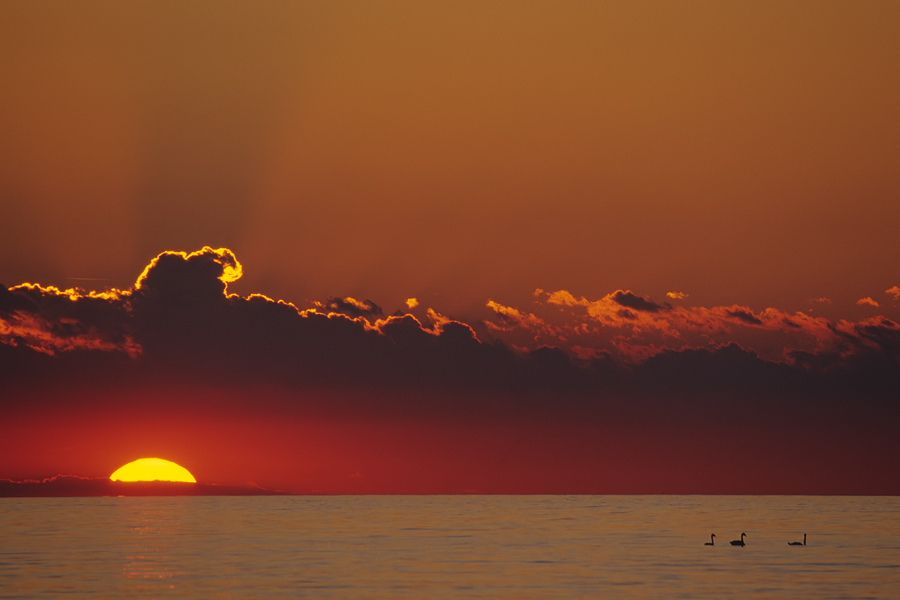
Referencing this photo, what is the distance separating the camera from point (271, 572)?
7762cm

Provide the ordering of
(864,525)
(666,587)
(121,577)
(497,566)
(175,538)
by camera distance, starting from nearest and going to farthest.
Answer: (666,587), (121,577), (497,566), (175,538), (864,525)

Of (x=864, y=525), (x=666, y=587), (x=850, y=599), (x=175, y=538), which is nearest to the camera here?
(x=850, y=599)

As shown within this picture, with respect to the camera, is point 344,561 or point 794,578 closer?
point 794,578

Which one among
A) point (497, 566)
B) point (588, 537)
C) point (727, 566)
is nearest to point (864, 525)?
point (588, 537)

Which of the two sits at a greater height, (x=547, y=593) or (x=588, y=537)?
(x=588, y=537)

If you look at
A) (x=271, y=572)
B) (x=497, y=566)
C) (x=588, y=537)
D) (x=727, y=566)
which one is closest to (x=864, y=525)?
(x=588, y=537)

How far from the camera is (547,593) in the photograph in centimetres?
6550

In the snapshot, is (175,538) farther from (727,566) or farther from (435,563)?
(727,566)

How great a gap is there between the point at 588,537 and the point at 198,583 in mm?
63215

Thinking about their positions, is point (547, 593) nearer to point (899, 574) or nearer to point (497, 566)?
point (497, 566)

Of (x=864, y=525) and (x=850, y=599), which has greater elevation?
(x=864, y=525)

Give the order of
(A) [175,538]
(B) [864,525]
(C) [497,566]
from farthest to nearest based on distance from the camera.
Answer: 1. (B) [864,525]
2. (A) [175,538]
3. (C) [497,566]

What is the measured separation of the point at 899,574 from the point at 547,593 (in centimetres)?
2662

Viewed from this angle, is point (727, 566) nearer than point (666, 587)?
No
